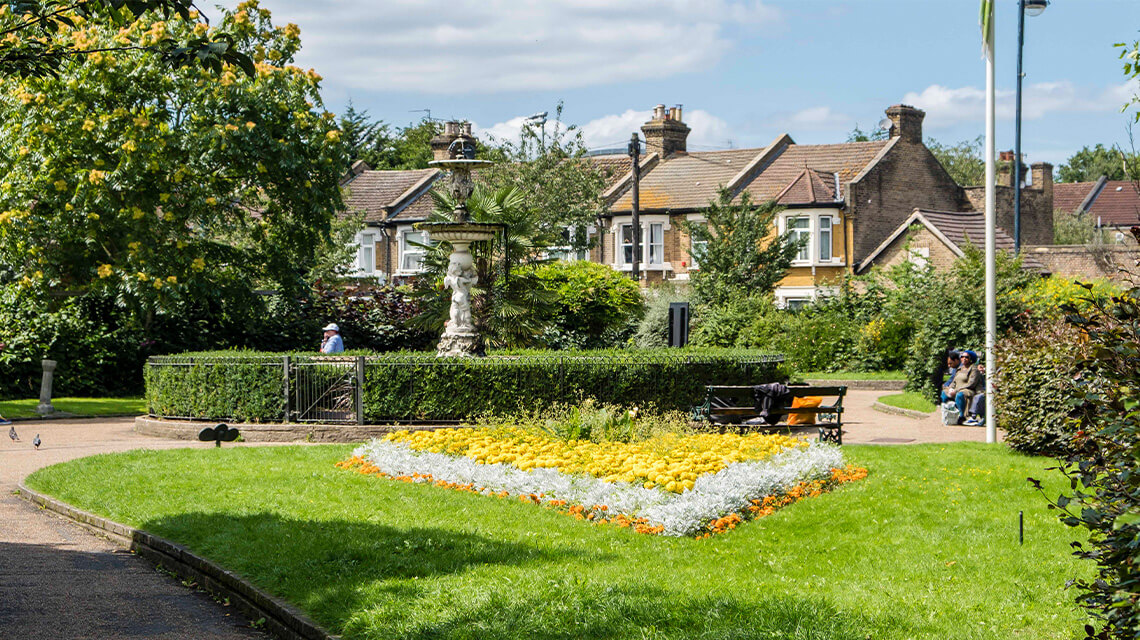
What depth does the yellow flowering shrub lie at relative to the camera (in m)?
11.3

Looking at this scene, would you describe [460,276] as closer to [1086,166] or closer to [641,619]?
[641,619]

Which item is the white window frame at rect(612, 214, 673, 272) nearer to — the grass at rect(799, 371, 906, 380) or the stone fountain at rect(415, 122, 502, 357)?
the grass at rect(799, 371, 906, 380)

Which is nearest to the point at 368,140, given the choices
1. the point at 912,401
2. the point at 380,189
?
the point at 380,189

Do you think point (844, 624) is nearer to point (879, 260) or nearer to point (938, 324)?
point (938, 324)

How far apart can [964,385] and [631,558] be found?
13.0 metres

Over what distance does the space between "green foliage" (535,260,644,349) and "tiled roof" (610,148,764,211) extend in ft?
50.4

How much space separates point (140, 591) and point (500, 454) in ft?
14.7

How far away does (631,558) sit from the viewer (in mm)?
9016

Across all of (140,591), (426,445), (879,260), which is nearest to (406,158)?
(879,260)

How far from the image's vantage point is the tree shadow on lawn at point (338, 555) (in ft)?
26.3

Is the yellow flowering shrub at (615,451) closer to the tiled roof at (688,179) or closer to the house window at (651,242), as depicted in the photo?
the tiled roof at (688,179)

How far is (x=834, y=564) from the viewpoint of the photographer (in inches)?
350

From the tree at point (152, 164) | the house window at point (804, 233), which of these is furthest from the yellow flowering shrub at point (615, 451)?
the house window at point (804, 233)

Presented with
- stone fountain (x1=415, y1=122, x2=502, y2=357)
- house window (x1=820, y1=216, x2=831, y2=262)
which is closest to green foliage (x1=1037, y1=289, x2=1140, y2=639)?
stone fountain (x1=415, y1=122, x2=502, y2=357)
